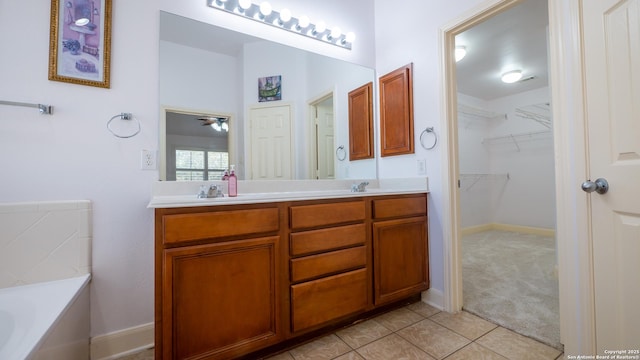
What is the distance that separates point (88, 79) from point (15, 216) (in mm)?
748

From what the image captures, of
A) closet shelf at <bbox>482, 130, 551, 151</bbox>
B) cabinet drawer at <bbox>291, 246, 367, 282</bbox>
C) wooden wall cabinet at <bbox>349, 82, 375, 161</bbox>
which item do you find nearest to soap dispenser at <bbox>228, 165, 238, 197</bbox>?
cabinet drawer at <bbox>291, 246, 367, 282</bbox>

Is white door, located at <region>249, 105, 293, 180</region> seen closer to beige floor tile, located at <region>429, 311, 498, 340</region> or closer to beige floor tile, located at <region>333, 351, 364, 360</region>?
beige floor tile, located at <region>333, 351, 364, 360</region>

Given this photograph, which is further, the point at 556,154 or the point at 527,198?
the point at 527,198

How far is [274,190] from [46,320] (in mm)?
1224

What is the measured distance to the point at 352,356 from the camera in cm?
138

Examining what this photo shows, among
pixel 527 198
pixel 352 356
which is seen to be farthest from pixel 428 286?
pixel 527 198

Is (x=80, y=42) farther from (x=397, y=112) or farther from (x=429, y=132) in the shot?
(x=429, y=132)

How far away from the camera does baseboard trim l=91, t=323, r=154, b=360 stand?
1.36 meters

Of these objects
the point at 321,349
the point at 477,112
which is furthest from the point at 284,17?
the point at 477,112

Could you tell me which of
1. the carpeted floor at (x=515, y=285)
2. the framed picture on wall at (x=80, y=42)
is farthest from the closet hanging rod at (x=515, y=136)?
the framed picture on wall at (x=80, y=42)

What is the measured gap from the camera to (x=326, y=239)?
4.93 ft

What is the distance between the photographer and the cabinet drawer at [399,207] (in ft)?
5.65

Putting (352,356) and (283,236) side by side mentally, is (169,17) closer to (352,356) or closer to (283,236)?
(283,236)

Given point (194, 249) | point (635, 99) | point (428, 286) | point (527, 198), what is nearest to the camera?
point (635, 99)
